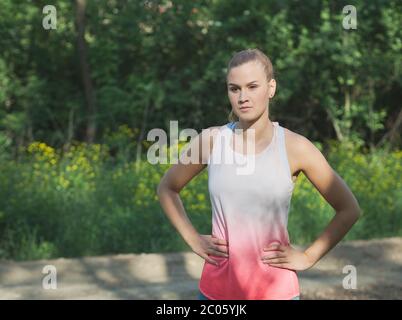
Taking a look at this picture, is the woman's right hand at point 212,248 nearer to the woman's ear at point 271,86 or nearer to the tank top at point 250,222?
the tank top at point 250,222

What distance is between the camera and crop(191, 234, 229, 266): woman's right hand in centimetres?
280

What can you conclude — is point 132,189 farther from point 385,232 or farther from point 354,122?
point 354,122

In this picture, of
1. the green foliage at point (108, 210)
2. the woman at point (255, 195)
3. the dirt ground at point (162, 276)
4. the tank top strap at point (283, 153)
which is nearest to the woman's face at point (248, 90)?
the woman at point (255, 195)

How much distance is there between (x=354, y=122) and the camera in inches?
583

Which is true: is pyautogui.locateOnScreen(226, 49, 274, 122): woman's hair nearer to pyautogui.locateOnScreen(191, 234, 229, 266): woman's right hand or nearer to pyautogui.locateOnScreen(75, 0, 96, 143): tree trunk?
pyautogui.locateOnScreen(191, 234, 229, 266): woman's right hand

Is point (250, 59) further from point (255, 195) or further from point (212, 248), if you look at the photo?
point (212, 248)

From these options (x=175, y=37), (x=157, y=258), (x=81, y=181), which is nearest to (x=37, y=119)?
(x=175, y=37)

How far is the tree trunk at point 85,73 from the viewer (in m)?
13.6

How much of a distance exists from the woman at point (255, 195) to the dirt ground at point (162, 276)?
14.1 feet

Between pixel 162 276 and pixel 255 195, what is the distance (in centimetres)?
560

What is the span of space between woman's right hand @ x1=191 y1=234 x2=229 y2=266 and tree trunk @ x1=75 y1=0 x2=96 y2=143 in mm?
10885
